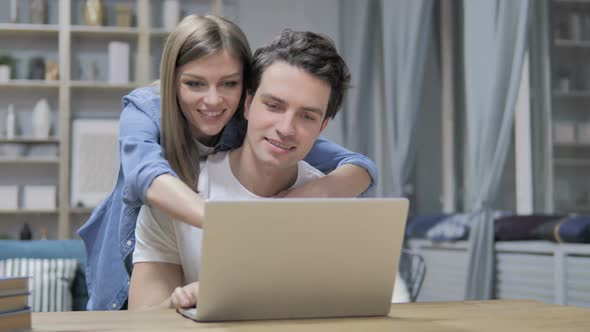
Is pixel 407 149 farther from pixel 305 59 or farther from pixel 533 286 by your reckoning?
pixel 305 59

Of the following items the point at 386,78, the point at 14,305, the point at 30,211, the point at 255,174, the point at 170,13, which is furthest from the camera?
the point at 170,13

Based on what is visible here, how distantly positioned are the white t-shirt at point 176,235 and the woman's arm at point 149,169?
0.06 m

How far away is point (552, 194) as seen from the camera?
383cm

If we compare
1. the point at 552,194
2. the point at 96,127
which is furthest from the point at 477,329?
the point at 96,127

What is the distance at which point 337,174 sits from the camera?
192cm

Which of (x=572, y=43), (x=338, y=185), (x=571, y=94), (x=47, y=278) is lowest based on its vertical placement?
(x=47, y=278)

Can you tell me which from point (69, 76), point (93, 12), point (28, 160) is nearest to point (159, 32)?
point (93, 12)

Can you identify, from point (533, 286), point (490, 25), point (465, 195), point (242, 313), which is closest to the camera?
point (242, 313)

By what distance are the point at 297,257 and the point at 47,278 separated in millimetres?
2697

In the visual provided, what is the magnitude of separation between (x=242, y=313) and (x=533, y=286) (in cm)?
264

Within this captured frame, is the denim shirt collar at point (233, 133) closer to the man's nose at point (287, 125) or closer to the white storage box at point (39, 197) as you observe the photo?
the man's nose at point (287, 125)

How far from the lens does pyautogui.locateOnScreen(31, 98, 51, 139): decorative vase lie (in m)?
5.84

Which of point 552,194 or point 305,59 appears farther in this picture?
point 552,194

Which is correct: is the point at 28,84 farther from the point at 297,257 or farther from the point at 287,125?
the point at 297,257
